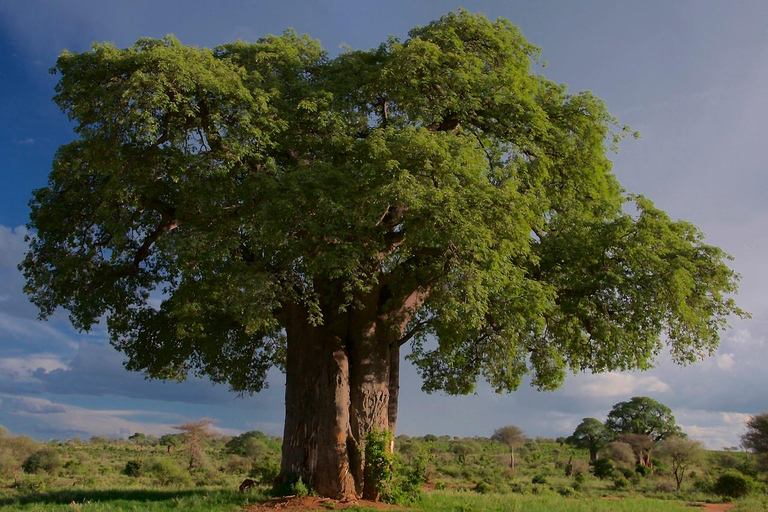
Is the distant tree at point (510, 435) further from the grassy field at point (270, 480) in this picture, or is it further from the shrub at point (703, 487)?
the shrub at point (703, 487)

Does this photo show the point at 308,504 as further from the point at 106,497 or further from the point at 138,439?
the point at 138,439

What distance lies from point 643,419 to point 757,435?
25556 mm

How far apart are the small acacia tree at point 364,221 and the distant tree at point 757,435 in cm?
2793

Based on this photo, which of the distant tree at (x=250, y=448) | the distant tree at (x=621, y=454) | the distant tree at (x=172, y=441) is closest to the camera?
the distant tree at (x=250, y=448)

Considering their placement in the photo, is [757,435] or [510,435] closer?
[757,435]

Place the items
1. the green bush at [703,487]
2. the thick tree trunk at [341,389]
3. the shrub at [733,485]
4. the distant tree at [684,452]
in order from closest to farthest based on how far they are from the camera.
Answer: the thick tree trunk at [341,389] < the shrub at [733,485] < the green bush at [703,487] < the distant tree at [684,452]

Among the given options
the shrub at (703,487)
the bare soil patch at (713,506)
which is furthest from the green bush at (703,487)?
the bare soil patch at (713,506)

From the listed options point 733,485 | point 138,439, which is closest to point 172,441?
point 138,439

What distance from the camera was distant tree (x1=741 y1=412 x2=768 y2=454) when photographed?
37.7m

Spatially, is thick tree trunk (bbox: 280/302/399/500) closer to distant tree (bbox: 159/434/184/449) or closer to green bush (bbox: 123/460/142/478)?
green bush (bbox: 123/460/142/478)

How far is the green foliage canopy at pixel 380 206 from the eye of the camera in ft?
41.2

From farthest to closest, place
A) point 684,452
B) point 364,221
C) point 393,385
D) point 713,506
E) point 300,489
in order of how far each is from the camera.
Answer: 1. point 684,452
2. point 713,506
3. point 393,385
4. point 300,489
5. point 364,221

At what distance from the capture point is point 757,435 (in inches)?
1502

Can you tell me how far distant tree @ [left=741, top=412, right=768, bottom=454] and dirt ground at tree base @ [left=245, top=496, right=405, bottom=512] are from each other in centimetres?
3316
